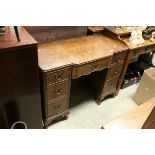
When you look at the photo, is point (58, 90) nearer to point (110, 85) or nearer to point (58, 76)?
point (58, 76)

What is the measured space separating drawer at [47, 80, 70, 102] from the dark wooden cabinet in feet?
0.67

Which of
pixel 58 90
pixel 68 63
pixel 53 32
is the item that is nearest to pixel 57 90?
Result: pixel 58 90

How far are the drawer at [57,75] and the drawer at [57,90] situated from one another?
2.3 inches

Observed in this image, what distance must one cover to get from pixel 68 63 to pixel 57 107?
56 centimetres

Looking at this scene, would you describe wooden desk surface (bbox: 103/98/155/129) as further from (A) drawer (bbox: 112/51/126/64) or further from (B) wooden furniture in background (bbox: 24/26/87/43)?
(B) wooden furniture in background (bbox: 24/26/87/43)

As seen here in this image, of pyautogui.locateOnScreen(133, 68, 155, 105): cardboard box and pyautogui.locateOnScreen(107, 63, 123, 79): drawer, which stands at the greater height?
pyautogui.locateOnScreen(107, 63, 123, 79): drawer

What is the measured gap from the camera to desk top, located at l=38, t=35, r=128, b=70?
151 cm

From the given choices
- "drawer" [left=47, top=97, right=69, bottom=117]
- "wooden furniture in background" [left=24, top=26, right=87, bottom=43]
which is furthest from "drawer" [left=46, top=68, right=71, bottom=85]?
"wooden furniture in background" [left=24, top=26, right=87, bottom=43]

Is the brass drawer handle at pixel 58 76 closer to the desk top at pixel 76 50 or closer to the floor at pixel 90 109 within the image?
the desk top at pixel 76 50

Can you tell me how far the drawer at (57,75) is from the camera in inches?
57.4

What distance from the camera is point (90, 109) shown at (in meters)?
2.19

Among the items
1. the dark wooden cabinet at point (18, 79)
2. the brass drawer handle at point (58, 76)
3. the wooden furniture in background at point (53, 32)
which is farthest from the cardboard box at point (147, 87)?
the dark wooden cabinet at point (18, 79)
